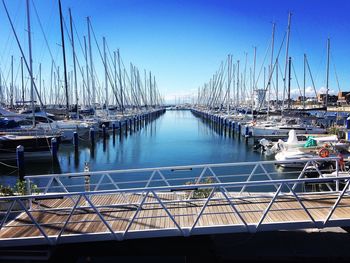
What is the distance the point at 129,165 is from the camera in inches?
1117

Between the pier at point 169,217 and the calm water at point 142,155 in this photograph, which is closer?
the pier at point 169,217

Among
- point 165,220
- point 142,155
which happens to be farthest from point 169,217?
point 142,155

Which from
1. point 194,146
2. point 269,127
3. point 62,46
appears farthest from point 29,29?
point 269,127

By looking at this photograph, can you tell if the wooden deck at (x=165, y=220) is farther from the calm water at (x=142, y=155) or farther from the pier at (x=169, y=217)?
the calm water at (x=142, y=155)

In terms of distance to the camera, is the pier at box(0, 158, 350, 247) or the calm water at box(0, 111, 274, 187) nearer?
the pier at box(0, 158, 350, 247)

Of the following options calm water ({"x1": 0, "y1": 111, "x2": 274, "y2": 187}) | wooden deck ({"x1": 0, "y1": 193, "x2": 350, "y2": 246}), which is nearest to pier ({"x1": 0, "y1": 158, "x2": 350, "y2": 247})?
wooden deck ({"x1": 0, "y1": 193, "x2": 350, "y2": 246})

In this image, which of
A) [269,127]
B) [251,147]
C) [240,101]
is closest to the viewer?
[251,147]

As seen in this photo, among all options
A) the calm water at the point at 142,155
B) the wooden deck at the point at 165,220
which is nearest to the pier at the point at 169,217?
the wooden deck at the point at 165,220

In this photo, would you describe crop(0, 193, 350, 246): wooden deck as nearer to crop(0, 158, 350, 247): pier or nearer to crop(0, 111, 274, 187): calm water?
crop(0, 158, 350, 247): pier

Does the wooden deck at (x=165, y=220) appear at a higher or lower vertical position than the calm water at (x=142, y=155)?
higher

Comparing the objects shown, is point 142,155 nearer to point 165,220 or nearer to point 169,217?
point 165,220

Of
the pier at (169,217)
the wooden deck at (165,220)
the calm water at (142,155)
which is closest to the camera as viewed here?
the pier at (169,217)

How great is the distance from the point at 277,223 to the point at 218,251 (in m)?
2.04

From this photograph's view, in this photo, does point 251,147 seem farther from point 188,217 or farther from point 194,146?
point 188,217
